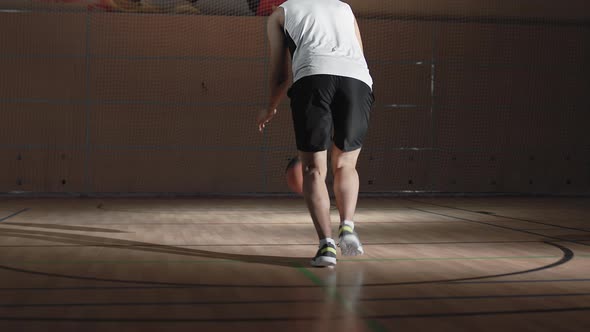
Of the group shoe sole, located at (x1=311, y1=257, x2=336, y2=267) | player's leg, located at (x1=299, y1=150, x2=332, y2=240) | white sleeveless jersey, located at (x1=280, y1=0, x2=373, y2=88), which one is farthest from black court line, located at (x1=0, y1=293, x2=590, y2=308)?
white sleeveless jersey, located at (x1=280, y1=0, x2=373, y2=88)

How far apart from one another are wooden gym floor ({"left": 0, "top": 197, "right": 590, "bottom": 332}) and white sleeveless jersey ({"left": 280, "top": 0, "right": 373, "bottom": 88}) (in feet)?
2.51

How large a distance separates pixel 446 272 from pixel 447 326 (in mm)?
961

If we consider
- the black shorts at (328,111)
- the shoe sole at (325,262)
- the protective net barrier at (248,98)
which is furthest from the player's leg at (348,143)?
the protective net barrier at (248,98)

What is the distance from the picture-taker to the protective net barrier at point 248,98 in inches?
368

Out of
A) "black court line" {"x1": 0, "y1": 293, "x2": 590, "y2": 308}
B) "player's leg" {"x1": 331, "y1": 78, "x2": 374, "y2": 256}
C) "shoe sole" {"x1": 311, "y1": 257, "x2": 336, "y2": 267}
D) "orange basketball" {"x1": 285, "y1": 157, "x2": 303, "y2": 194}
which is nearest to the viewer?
"black court line" {"x1": 0, "y1": 293, "x2": 590, "y2": 308}

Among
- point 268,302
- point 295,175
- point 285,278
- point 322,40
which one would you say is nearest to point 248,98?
point 295,175

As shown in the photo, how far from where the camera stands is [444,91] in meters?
10.0

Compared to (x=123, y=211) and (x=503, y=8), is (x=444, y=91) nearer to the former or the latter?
(x=503, y=8)

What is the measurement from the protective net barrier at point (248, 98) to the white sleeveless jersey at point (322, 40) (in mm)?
6638

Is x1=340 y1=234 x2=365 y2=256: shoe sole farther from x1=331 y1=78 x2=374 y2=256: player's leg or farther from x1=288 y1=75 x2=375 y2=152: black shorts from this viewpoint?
x1=288 y1=75 x2=375 y2=152: black shorts

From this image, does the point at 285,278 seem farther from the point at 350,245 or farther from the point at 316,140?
the point at 316,140

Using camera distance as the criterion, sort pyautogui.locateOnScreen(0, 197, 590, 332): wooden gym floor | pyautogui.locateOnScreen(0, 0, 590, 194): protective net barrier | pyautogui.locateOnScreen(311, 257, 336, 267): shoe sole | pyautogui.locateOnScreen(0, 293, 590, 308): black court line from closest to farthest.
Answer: pyautogui.locateOnScreen(0, 197, 590, 332): wooden gym floor → pyautogui.locateOnScreen(0, 293, 590, 308): black court line → pyautogui.locateOnScreen(311, 257, 336, 267): shoe sole → pyautogui.locateOnScreen(0, 0, 590, 194): protective net barrier

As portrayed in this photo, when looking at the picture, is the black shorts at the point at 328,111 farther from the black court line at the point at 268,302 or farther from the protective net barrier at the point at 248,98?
the protective net barrier at the point at 248,98

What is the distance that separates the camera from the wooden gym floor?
183 centimetres
